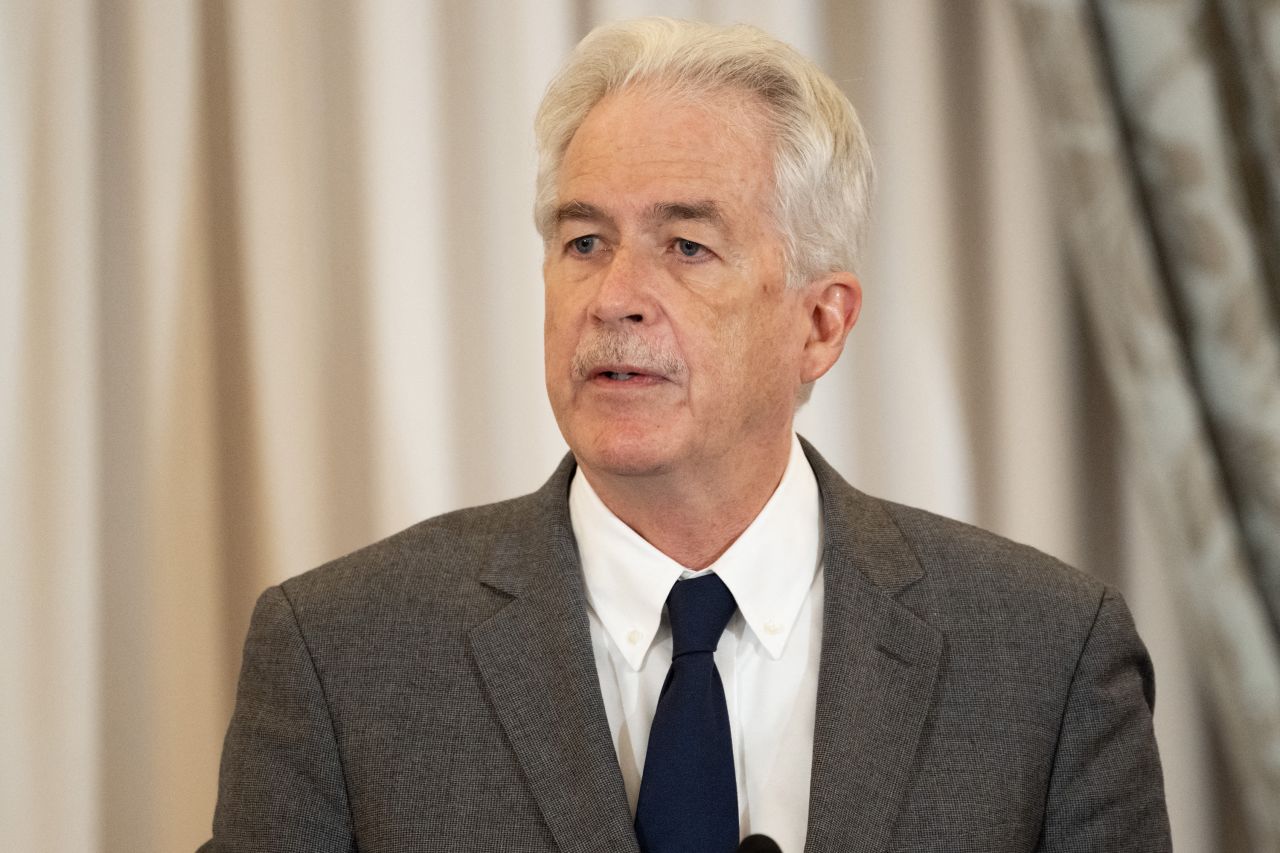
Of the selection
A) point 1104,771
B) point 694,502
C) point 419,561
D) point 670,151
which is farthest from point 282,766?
point 1104,771

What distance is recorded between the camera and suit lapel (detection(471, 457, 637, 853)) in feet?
5.15

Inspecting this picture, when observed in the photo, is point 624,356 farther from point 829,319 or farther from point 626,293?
point 829,319

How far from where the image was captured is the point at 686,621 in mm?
1698

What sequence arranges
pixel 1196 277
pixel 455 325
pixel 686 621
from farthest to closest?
1. pixel 455 325
2. pixel 1196 277
3. pixel 686 621

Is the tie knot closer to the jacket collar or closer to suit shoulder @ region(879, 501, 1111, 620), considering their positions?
the jacket collar

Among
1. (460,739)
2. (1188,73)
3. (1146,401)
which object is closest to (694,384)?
(460,739)

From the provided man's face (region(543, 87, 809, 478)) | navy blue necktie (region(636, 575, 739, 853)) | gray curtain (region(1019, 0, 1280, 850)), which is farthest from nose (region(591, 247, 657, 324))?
gray curtain (region(1019, 0, 1280, 850))

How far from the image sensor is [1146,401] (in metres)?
2.20

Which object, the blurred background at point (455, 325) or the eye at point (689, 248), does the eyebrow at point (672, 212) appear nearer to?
the eye at point (689, 248)

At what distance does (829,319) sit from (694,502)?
0.34m

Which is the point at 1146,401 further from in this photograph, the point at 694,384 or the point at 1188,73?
the point at 694,384

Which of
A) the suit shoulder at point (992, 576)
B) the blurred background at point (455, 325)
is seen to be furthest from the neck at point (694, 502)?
the blurred background at point (455, 325)

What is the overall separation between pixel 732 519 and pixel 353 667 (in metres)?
0.50

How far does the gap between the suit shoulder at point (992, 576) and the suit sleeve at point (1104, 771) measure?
6 centimetres
